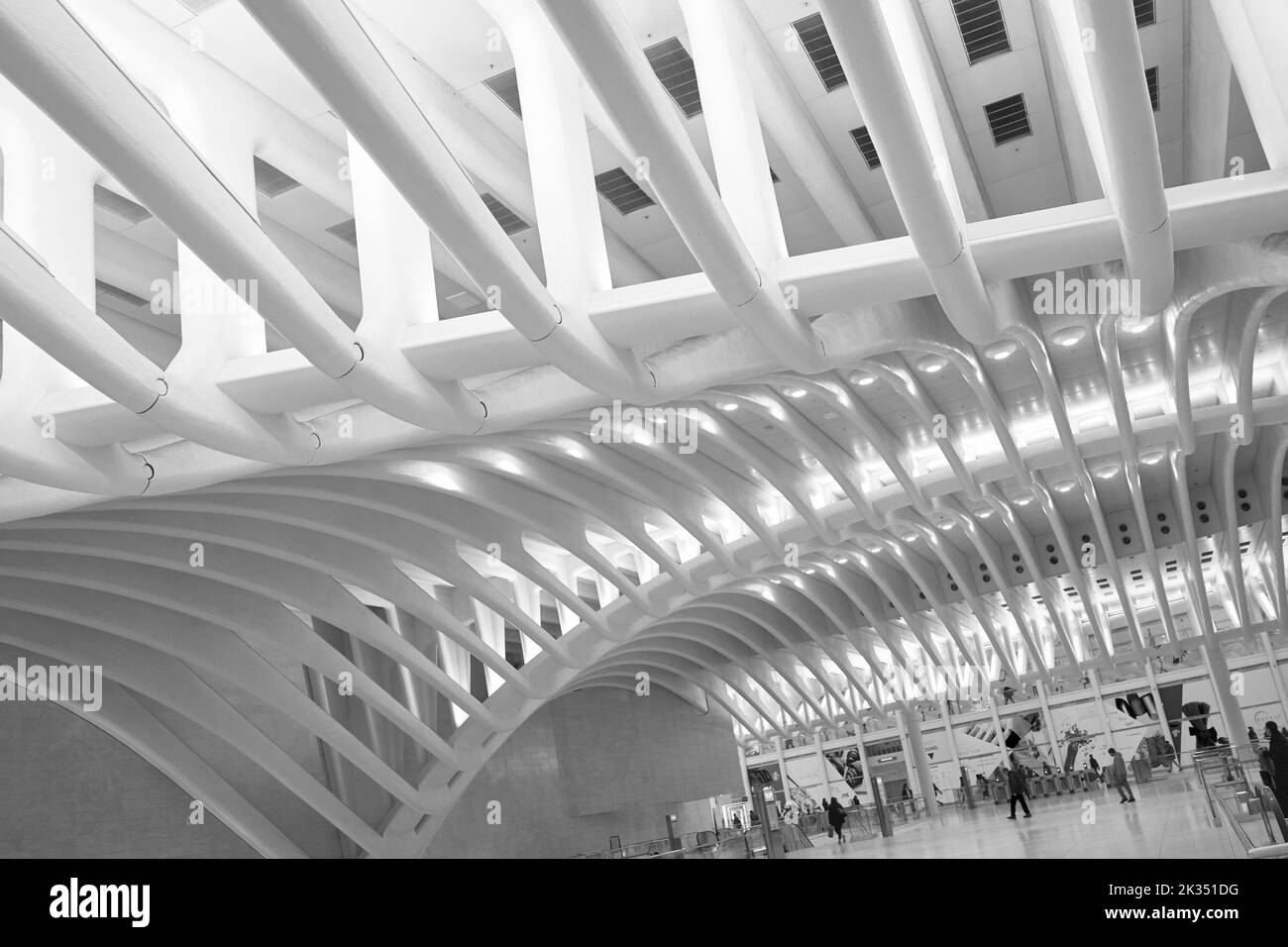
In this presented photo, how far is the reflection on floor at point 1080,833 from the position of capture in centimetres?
1263

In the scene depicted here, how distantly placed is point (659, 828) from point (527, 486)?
2539 centimetres

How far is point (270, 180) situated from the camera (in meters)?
12.4

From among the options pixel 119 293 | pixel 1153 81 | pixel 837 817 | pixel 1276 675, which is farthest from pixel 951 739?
pixel 119 293

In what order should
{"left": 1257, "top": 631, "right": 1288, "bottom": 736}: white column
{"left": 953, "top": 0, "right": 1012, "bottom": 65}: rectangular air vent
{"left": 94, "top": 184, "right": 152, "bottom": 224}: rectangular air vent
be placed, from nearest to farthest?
{"left": 953, "top": 0, "right": 1012, "bottom": 65}: rectangular air vent
{"left": 94, "top": 184, "right": 152, "bottom": 224}: rectangular air vent
{"left": 1257, "top": 631, "right": 1288, "bottom": 736}: white column

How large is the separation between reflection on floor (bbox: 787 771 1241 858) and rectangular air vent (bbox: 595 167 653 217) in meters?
9.84

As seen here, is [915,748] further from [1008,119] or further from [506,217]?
[506,217]

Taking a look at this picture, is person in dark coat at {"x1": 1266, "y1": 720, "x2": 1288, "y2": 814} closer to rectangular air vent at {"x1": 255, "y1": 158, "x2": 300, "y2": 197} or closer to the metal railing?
the metal railing

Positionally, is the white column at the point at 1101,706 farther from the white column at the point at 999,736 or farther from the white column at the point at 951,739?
the white column at the point at 951,739

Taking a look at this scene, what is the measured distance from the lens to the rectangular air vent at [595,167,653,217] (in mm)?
13086

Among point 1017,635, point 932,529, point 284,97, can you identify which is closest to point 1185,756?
point 1017,635

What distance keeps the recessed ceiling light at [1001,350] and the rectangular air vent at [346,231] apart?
38.3 feet

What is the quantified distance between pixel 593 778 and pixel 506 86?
29.8 metres

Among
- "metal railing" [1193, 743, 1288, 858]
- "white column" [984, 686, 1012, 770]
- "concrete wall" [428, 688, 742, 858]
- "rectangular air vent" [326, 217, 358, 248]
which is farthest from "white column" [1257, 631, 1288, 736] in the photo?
"rectangular air vent" [326, 217, 358, 248]

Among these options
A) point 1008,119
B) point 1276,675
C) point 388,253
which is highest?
point 1008,119
